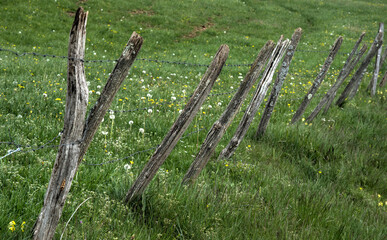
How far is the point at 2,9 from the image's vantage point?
16906 millimetres

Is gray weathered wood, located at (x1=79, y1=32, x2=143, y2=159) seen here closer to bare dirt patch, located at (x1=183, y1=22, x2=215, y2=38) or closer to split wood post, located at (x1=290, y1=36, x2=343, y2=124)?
split wood post, located at (x1=290, y1=36, x2=343, y2=124)

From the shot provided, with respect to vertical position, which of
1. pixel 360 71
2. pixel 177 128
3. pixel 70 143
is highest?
pixel 70 143

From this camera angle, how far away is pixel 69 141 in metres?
2.39

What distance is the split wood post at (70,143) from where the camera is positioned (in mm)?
2279

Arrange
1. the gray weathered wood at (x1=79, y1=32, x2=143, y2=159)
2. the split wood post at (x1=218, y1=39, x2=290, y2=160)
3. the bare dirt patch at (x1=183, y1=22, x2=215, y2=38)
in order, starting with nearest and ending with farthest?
the gray weathered wood at (x1=79, y1=32, x2=143, y2=159), the split wood post at (x1=218, y1=39, x2=290, y2=160), the bare dirt patch at (x1=183, y1=22, x2=215, y2=38)

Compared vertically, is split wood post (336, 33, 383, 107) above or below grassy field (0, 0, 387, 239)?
above

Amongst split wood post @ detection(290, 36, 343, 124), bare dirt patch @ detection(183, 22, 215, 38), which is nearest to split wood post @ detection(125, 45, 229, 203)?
split wood post @ detection(290, 36, 343, 124)

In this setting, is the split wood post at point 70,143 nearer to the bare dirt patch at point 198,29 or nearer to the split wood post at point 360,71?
the split wood post at point 360,71

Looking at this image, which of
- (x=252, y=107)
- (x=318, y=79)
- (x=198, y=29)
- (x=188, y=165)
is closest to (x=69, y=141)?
(x=188, y=165)

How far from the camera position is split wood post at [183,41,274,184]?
13.0 feet

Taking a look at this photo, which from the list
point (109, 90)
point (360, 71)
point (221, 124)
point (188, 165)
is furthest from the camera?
point (360, 71)

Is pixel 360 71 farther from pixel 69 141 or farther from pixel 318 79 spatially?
pixel 69 141

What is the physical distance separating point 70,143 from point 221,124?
7.01 ft

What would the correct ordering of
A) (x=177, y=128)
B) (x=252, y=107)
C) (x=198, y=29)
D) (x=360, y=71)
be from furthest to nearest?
(x=198, y=29) → (x=360, y=71) → (x=252, y=107) → (x=177, y=128)
